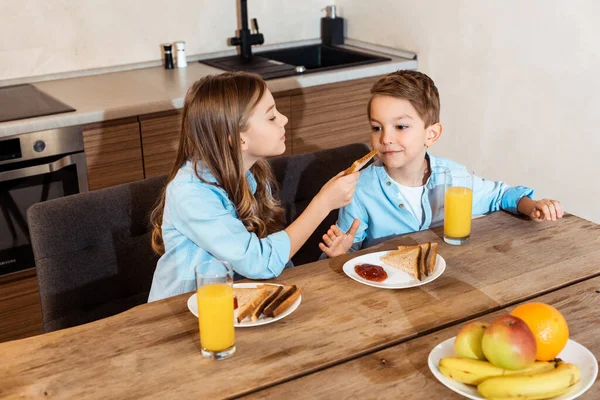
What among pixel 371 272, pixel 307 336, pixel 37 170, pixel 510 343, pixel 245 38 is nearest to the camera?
pixel 510 343

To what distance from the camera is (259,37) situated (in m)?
3.43

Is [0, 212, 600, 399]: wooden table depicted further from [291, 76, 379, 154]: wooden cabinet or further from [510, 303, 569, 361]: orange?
[291, 76, 379, 154]: wooden cabinet

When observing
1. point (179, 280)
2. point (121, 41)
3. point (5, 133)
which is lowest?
point (179, 280)

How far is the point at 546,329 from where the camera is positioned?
1256 mm

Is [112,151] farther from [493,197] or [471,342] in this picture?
[471,342]

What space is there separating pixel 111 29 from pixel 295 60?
0.89 meters

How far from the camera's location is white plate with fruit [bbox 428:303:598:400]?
119cm

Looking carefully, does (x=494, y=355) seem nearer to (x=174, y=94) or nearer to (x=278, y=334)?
(x=278, y=334)

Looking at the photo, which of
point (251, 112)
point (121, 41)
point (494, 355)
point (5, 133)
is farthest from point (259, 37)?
point (494, 355)

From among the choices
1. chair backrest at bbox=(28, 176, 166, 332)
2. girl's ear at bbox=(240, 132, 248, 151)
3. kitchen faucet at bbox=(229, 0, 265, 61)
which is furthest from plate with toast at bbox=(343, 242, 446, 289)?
kitchen faucet at bbox=(229, 0, 265, 61)

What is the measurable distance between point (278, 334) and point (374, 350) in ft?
0.60

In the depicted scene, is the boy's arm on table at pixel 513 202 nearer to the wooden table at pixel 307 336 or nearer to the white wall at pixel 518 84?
the wooden table at pixel 307 336

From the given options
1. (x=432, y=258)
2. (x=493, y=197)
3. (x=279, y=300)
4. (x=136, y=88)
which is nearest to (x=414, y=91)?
(x=493, y=197)

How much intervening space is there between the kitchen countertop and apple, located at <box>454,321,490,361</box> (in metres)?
1.77
